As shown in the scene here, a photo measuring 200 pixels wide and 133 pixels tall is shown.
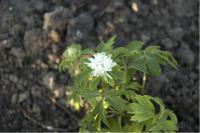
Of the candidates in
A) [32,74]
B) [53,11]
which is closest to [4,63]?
[32,74]

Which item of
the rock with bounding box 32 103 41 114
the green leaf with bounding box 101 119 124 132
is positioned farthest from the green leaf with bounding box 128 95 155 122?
the rock with bounding box 32 103 41 114

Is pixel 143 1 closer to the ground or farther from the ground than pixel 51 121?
farther from the ground

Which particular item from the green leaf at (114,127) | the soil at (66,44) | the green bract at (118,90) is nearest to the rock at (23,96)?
the soil at (66,44)

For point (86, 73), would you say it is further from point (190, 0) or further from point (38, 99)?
point (190, 0)

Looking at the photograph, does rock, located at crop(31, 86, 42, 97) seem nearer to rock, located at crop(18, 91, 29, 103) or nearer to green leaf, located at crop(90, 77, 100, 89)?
rock, located at crop(18, 91, 29, 103)

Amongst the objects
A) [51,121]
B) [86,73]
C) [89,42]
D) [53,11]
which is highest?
[53,11]

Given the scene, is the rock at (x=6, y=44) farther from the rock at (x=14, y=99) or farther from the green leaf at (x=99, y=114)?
the green leaf at (x=99, y=114)
